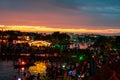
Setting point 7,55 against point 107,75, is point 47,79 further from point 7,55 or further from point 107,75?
point 7,55

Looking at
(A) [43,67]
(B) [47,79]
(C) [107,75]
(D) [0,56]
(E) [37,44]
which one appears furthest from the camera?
(E) [37,44]

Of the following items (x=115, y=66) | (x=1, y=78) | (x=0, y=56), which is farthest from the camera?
(x=0, y=56)

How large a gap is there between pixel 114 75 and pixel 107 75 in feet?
2.24

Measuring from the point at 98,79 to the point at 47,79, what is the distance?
967 centimetres

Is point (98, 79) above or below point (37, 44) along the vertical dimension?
above

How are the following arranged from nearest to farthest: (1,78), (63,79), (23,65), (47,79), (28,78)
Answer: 1. (63,79)
2. (47,79)
3. (28,78)
4. (1,78)
5. (23,65)

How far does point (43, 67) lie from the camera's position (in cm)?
4166

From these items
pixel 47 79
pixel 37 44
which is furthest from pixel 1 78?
pixel 37 44

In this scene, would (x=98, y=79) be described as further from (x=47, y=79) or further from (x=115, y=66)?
(x=47, y=79)

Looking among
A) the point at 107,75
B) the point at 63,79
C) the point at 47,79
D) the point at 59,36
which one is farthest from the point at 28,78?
the point at 59,36

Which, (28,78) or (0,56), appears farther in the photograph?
(0,56)

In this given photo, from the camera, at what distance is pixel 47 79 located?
20.3 meters

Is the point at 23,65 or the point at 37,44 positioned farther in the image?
the point at 37,44

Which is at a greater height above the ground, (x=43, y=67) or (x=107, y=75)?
(x=107, y=75)
